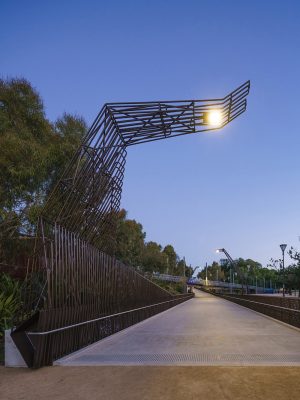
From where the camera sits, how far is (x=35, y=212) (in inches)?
576

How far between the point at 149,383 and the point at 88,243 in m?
5.40

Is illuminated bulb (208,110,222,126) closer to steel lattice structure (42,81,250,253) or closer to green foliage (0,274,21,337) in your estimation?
steel lattice structure (42,81,250,253)

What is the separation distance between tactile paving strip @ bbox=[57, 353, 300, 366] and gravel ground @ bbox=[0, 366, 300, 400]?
0.44 meters

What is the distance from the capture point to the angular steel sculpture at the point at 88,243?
852 cm

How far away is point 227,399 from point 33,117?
11496 millimetres

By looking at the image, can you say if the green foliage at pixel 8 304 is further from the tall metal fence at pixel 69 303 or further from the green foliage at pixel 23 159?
the green foliage at pixel 23 159

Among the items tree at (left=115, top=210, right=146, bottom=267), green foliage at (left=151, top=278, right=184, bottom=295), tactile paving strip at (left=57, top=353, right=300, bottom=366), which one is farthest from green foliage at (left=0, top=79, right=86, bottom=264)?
green foliage at (left=151, top=278, right=184, bottom=295)

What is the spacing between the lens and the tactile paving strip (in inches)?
318

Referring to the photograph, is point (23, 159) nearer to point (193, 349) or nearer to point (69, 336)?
point (69, 336)

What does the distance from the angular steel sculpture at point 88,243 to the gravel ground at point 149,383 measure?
0.86m

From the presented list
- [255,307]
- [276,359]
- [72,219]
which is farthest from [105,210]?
[255,307]

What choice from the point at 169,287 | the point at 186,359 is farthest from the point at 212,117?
the point at 169,287

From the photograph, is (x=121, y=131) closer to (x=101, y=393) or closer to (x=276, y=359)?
(x=276, y=359)

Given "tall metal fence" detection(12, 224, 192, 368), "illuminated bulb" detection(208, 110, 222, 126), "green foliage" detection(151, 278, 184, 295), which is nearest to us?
"tall metal fence" detection(12, 224, 192, 368)
